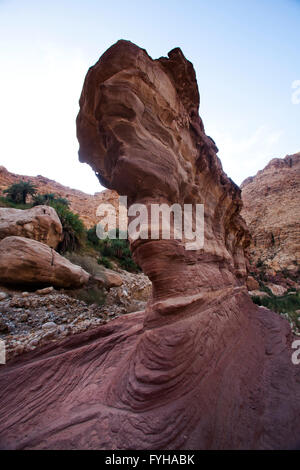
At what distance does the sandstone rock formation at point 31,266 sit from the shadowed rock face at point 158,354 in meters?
2.29

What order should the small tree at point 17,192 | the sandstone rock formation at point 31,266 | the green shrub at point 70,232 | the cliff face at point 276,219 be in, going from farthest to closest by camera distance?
1. the cliff face at point 276,219
2. the small tree at point 17,192
3. the green shrub at point 70,232
4. the sandstone rock formation at point 31,266

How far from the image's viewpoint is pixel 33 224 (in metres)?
5.55

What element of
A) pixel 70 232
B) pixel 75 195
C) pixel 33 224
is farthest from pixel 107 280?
pixel 75 195

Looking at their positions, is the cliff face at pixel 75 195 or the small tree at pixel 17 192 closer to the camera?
the small tree at pixel 17 192

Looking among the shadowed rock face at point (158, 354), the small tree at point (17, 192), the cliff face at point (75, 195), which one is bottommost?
the shadowed rock face at point (158, 354)

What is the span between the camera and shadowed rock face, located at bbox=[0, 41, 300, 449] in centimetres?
120

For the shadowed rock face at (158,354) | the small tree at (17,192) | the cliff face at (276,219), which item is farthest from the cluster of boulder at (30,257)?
the cliff face at (276,219)

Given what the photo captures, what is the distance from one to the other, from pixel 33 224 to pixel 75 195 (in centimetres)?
2879

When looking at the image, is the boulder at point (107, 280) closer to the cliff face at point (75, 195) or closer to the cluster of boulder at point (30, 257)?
the cluster of boulder at point (30, 257)

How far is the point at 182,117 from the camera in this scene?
318cm

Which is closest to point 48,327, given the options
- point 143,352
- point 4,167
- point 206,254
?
point 143,352

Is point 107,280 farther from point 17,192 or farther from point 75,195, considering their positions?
point 75,195

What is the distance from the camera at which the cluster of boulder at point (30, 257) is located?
151 inches

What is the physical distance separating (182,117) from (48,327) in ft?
13.6
